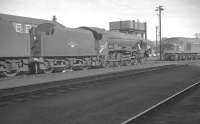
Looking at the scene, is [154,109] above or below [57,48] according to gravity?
below

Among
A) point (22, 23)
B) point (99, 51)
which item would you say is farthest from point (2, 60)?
point (22, 23)

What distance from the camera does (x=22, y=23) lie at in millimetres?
47469

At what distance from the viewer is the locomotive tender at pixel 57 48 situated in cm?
1589

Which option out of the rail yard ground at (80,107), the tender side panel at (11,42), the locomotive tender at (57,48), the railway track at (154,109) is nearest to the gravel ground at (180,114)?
the railway track at (154,109)

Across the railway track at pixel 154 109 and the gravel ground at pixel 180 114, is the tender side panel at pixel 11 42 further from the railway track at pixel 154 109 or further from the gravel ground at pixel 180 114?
the gravel ground at pixel 180 114

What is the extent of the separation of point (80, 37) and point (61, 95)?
1206 centimetres

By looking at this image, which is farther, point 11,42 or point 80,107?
point 11,42

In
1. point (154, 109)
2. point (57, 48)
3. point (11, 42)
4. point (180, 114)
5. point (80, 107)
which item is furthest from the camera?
point (57, 48)

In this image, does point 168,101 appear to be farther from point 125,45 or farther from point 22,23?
point 22,23

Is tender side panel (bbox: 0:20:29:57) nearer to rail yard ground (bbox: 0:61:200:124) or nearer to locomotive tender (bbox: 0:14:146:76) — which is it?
locomotive tender (bbox: 0:14:146:76)

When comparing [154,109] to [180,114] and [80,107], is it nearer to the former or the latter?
[180,114]

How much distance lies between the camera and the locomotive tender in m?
15.9

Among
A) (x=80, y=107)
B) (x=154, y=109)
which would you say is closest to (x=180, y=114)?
(x=154, y=109)

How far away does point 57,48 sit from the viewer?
19.5 metres
